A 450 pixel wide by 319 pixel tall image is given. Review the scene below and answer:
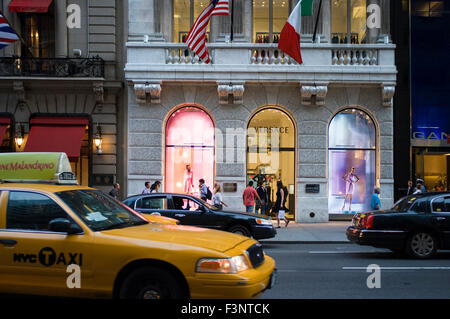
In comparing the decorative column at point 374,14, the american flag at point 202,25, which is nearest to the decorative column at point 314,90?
the decorative column at point 374,14

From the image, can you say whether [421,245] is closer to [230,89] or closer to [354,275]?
[354,275]

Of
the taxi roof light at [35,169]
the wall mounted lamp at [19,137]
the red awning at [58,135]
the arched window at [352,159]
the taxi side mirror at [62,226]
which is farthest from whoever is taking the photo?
the arched window at [352,159]

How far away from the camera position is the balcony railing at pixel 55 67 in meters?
19.4

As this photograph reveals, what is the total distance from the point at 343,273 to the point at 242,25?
13195 mm

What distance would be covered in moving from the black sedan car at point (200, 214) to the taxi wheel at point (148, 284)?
7.61m

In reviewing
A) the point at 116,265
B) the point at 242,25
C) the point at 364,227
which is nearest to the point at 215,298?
the point at 116,265

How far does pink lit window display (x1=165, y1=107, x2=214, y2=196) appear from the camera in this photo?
1984cm

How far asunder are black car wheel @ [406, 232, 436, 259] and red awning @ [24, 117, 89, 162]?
1301cm

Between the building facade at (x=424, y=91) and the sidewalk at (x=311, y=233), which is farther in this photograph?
the building facade at (x=424, y=91)

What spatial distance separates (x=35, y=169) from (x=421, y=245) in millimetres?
8663

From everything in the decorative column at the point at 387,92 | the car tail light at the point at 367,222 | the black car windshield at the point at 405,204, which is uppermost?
the decorative column at the point at 387,92

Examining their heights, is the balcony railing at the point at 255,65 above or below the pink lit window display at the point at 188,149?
above

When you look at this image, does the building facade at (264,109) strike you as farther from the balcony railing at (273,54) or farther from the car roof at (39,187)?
the car roof at (39,187)

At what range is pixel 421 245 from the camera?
36.1ft
